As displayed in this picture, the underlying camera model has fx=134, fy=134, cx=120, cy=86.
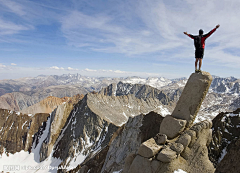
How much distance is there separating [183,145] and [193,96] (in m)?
4.35

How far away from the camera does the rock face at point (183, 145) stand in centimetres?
1006

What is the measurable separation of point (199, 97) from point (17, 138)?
405ft

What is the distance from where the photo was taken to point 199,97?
39.0 ft

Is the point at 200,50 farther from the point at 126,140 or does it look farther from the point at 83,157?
the point at 83,157

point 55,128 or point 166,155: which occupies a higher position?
point 166,155

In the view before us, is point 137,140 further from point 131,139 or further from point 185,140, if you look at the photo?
point 185,140

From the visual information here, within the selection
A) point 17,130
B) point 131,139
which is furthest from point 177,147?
point 17,130

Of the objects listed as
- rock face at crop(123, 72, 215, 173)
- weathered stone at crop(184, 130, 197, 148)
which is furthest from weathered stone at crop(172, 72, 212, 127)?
weathered stone at crop(184, 130, 197, 148)

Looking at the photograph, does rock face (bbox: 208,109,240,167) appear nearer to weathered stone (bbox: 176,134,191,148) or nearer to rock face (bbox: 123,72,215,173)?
rock face (bbox: 123,72,215,173)

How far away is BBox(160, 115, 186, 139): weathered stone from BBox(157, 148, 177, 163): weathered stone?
2.04 meters

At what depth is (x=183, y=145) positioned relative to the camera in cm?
1058

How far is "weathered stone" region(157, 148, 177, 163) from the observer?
968 centimetres

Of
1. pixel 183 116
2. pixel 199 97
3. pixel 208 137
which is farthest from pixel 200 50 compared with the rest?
pixel 208 137

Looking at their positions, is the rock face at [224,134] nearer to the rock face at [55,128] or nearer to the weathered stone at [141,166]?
the weathered stone at [141,166]
